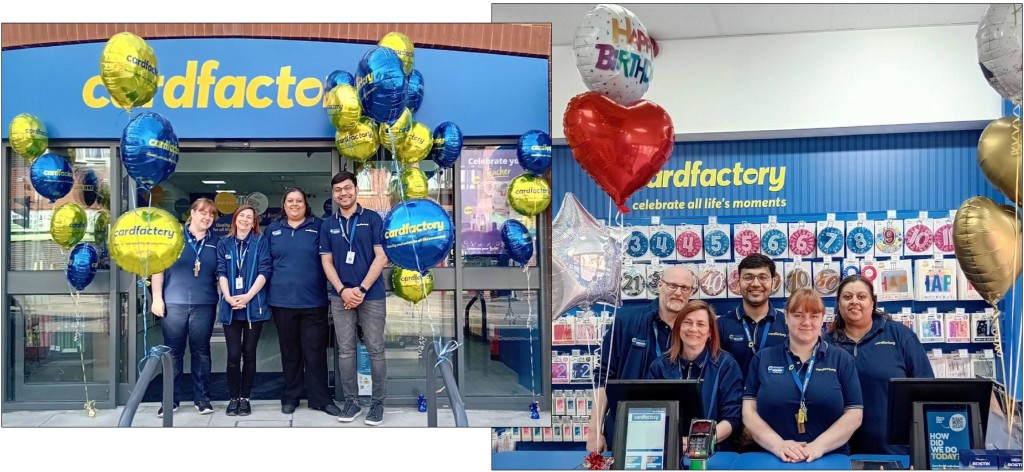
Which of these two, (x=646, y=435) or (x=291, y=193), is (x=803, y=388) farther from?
(x=291, y=193)

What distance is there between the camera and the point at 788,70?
4.02 metres

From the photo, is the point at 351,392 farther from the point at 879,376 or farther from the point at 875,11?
the point at 875,11

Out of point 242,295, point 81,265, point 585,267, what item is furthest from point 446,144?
point 81,265

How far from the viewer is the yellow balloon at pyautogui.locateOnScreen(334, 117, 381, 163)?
4086 mm

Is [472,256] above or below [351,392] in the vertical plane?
above

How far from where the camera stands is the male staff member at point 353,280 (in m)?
4.17

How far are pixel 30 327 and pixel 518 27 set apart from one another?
3.23 meters

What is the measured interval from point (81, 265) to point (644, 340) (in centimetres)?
294

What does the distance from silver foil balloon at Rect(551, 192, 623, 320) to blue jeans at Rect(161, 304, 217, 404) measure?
1.82 meters

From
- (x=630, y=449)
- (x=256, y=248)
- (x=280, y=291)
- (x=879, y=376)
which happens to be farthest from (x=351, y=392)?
(x=879, y=376)

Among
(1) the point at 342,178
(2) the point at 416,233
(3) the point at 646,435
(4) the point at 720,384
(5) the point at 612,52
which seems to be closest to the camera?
(3) the point at 646,435

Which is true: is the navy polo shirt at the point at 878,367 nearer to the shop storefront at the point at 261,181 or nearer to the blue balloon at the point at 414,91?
the shop storefront at the point at 261,181

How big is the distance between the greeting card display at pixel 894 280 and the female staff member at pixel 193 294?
11.3 ft

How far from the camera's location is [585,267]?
4152 mm
